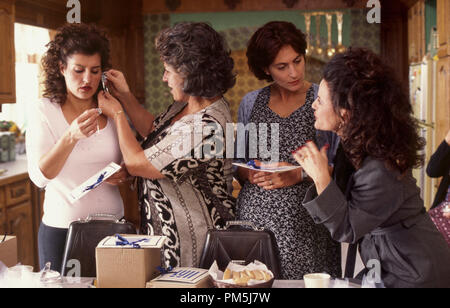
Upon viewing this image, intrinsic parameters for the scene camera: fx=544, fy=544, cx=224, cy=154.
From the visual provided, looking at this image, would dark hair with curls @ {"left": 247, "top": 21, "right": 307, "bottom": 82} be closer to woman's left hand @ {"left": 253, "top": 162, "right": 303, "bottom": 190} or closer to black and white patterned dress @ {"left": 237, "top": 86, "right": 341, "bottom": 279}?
black and white patterned dress @ {"left": 237, "top": 86, "right": 341, "bottom": 279}

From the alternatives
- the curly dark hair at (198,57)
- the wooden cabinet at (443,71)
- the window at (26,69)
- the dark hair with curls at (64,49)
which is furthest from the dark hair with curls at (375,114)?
the window at (26,69)

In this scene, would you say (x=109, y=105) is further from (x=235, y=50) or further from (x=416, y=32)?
(x=235, y=50)

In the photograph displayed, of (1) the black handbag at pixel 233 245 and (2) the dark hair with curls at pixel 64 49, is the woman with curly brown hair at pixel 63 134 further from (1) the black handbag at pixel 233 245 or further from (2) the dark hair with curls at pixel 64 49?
(1) the black handbag at pixel 233 245

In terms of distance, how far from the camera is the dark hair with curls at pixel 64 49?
2164 millimetres

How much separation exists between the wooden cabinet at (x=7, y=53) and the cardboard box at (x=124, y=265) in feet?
7.17

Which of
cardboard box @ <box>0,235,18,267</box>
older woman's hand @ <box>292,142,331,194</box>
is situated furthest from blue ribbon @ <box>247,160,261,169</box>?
cardboard box @ <box>0,235,18,267</box>

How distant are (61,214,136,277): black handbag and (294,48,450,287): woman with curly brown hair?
79cm

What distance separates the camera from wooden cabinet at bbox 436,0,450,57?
3701 mm

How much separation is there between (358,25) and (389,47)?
512mm

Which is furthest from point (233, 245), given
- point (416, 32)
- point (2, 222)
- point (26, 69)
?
point (416, 32)

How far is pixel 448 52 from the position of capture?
374 cm

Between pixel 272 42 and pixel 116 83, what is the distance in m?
0.68
